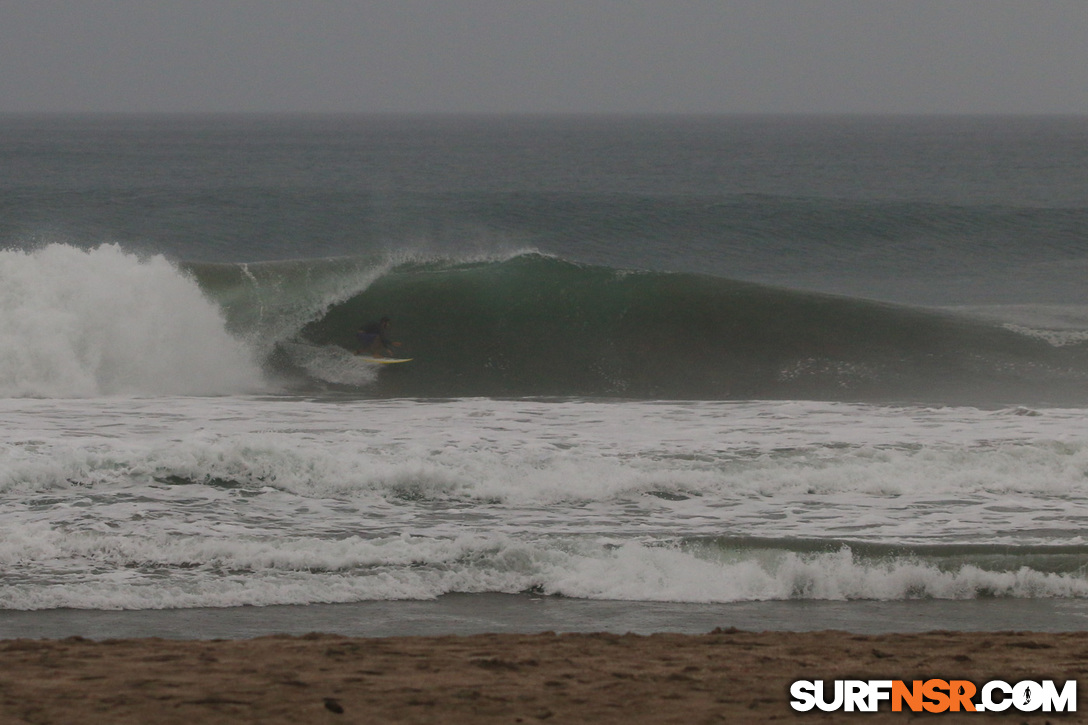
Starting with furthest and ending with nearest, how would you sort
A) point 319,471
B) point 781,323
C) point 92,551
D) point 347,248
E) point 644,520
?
point 347,248, point 781,323, point 319,471, point 644,520, point 92,551

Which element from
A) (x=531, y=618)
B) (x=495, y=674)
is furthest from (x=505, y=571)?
(x=495, y=674)

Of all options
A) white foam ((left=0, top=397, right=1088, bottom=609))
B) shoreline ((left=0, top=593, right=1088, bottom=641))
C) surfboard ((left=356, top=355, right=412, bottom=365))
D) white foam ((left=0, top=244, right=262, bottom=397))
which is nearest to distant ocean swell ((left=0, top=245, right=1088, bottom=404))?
white foam ((left=0, top=244, right=262, bottom=397))

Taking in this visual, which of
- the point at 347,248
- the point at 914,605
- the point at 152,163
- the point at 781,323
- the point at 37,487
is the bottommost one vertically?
the point at 914,605

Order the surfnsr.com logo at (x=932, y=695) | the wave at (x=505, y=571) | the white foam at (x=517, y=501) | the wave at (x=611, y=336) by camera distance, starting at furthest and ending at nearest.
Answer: the wave at (x=611, y=336) < the white foam at (x=517, y=501) < the wave at (x=505, y=571) < the surfnsr.com logo at (x=932, y=695)

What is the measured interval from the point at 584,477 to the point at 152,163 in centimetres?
6205

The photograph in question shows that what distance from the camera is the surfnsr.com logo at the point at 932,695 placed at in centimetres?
432

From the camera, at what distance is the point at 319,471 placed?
8891mm

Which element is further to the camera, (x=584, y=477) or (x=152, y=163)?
(x=152, y=163)

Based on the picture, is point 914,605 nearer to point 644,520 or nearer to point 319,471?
point 644,520

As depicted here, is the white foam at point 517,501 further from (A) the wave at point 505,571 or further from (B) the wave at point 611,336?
(B) the wave at point 611,336

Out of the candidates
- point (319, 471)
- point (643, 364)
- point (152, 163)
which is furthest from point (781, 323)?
point (152, 163)

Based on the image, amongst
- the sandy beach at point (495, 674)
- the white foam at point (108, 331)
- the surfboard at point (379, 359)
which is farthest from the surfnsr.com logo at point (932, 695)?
the surfboard at point (379, 359)

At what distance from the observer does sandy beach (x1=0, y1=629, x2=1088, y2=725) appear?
4.14m

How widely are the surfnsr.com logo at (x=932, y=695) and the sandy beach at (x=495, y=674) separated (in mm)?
60
